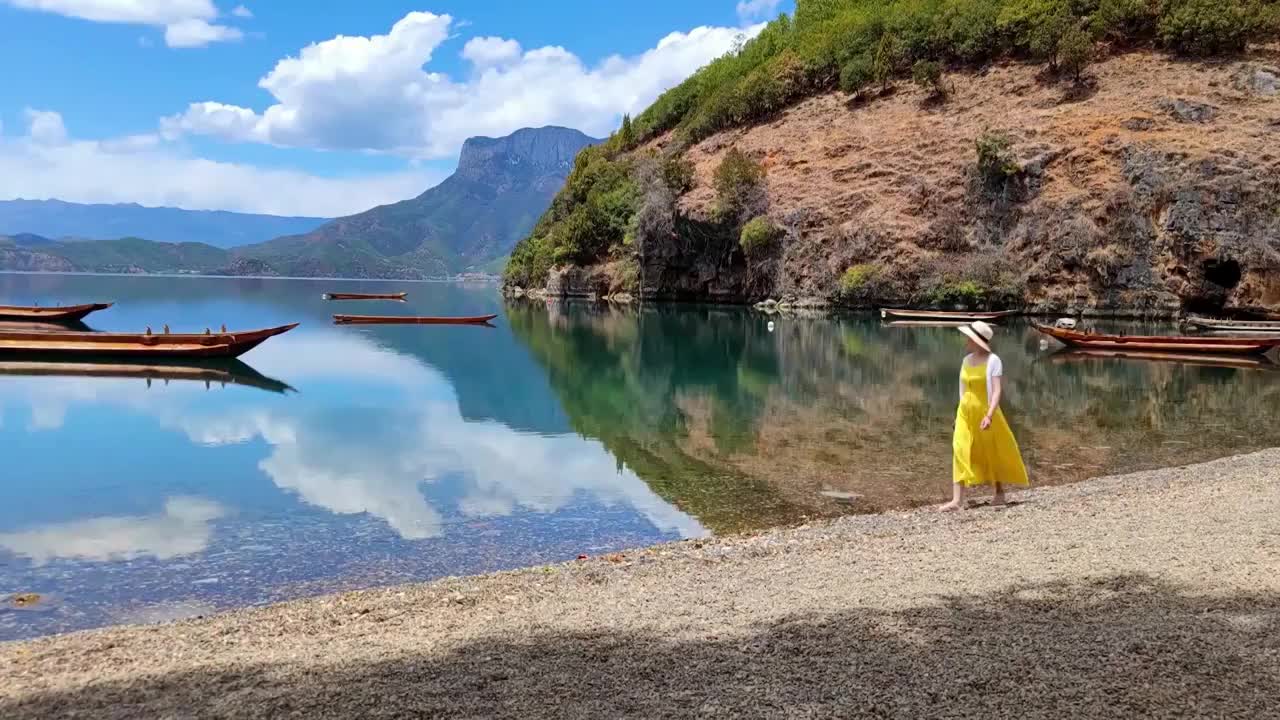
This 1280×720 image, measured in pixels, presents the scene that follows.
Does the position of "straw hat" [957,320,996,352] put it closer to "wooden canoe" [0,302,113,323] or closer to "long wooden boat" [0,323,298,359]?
"long wooden boat" [0,323,298,359]

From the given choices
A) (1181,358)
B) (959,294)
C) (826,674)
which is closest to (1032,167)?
(959,294)

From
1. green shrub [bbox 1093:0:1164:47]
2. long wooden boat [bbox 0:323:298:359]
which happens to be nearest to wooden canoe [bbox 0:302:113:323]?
long wooden boat [bbox 0:323:298:359]

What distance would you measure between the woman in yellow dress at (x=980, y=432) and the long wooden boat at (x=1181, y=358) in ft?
89.4

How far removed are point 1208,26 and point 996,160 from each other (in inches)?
771

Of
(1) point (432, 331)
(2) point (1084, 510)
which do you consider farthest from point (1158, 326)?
(2) point (1084, 510)

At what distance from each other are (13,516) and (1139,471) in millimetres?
18524

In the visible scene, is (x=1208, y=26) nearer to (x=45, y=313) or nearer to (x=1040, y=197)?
(x=1040, y=197)

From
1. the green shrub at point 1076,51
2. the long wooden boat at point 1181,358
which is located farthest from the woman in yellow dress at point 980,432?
the green shrub at point 1076,51

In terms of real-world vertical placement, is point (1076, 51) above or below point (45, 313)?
above

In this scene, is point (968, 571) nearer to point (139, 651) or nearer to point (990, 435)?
point (990, 435)

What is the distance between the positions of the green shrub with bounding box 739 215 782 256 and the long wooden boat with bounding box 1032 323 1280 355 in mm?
32550

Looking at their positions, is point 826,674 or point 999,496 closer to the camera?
point 826,674

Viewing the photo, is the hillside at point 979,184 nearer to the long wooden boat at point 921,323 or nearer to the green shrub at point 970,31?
the green shrub at point 970,31

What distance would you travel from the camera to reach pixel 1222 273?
5522cm
